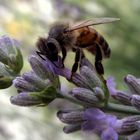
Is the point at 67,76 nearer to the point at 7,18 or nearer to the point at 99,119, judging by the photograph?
the point at 99,119

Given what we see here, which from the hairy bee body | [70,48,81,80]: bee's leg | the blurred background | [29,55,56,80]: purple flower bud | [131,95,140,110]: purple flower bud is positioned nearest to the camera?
[131,95,140,110]: purple flower bud

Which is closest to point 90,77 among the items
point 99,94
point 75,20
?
point 99,94

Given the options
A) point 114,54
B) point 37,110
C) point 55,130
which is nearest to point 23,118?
point 55,130

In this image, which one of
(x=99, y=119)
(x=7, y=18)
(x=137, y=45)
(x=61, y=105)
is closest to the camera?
(x=99, y=119)

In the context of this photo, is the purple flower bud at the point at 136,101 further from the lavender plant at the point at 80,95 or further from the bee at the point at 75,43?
the bee at the point at 75,43

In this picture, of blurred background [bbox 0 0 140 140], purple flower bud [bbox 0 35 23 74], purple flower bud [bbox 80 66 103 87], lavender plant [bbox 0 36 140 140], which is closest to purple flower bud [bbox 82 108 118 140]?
lavender plant [bbox 0 36 140 140]

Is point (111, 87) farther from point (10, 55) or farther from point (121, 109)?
point (10, 55)

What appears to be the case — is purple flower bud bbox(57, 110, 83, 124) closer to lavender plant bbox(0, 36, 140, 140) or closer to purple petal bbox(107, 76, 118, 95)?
lavender plant bbox(0, 36, 140, 140)
